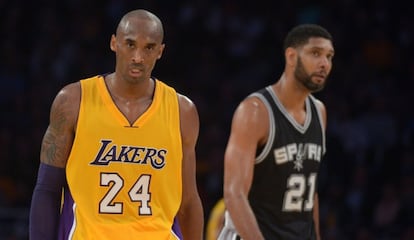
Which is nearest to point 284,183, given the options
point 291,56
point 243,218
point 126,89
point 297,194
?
point 297,194

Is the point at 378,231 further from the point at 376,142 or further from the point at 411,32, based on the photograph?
the point at 411,32

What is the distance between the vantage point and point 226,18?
1277cm

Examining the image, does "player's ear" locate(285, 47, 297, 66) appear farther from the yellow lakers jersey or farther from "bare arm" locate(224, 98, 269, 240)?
the yellow lakers jersey

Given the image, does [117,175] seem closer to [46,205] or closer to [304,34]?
[46,205]

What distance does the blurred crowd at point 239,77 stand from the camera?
10031 mm

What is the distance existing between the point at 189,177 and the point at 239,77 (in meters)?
7.69

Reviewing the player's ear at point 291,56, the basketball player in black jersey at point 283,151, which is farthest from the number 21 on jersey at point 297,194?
the player's ear at point 291,56

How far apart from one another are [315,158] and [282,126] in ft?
0.91

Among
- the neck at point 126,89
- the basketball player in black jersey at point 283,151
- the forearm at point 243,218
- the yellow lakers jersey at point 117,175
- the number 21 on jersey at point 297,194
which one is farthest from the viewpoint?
the number 21 on jersey at point 297,194

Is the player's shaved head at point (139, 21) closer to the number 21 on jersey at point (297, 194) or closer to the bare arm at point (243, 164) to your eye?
the bare arm at point (243, 164)

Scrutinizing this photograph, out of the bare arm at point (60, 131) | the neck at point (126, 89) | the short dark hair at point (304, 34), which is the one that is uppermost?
the short dark hair at point (304, 34)

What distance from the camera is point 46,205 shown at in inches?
173

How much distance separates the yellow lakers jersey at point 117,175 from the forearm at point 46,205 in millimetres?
50

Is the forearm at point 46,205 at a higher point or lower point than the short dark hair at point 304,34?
lower
